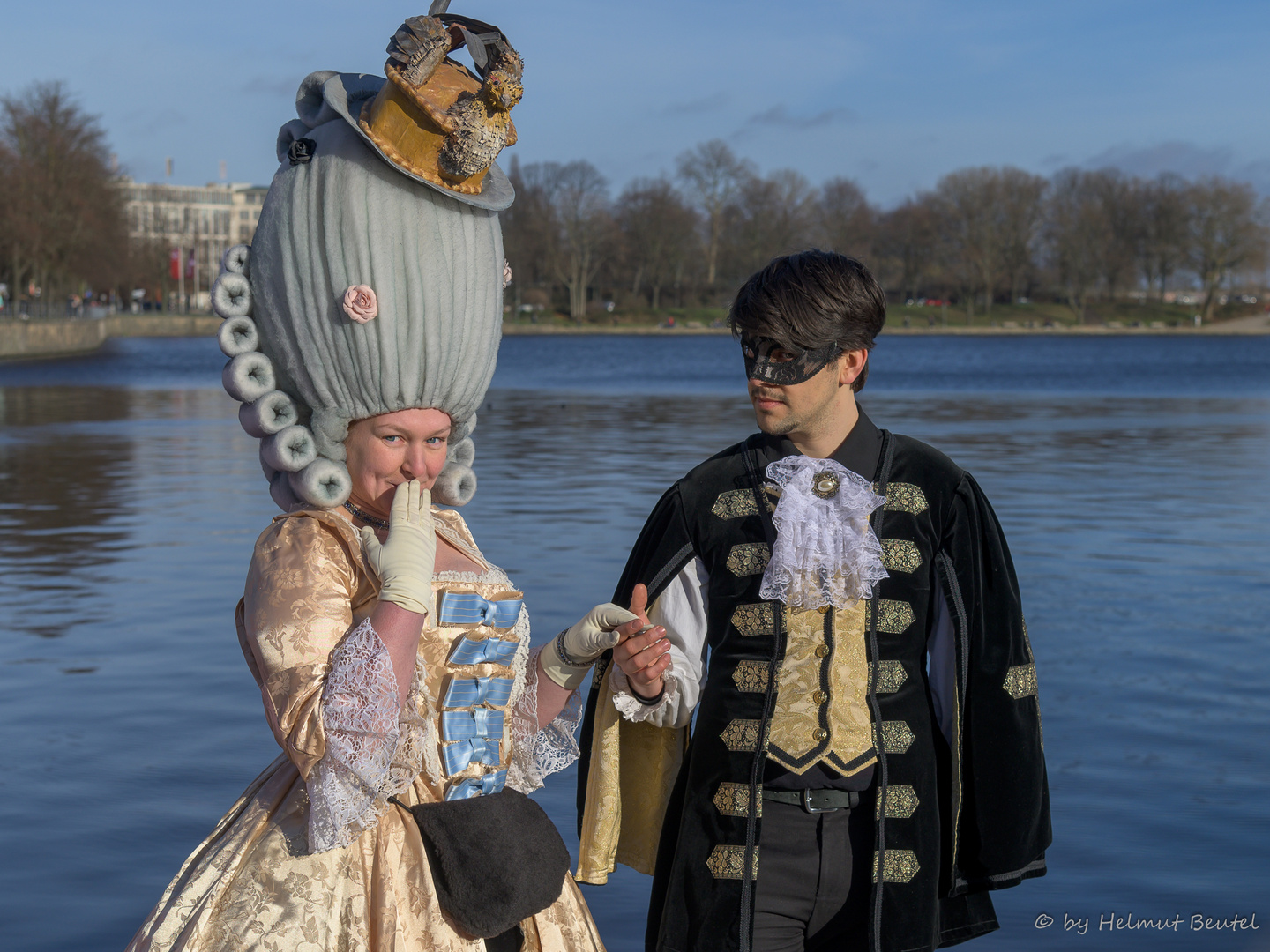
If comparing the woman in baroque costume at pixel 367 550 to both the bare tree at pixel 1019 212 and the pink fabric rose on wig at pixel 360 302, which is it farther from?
the bare tree at pixel 1019 212

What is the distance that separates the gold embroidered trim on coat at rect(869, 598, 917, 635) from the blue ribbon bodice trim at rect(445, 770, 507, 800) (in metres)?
0.76

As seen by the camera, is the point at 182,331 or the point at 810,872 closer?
the point at 810,872

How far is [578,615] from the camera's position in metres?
7.95

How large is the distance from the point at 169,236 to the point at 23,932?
124471 millimetres

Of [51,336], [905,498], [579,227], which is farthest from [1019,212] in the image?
[905,498]

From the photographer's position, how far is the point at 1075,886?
448 centimetres

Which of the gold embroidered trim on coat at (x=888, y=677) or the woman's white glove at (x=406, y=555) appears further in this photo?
the gold embroidered trim on coat at (x=888, y=677)

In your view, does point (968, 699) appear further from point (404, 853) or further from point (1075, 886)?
point (1075, 886)

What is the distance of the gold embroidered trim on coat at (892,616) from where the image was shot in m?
2.62

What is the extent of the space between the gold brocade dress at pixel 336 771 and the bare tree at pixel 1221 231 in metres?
101

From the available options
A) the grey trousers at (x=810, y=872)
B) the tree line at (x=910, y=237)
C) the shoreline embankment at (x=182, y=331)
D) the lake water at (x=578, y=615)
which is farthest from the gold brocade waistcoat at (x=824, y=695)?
the tree line at (x=910, y=237)

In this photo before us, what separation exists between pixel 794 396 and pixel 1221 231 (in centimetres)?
10196

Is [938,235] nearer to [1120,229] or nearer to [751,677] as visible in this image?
[1120,229]

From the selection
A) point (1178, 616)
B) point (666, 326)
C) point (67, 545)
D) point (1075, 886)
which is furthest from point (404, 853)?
point (666, 326)
